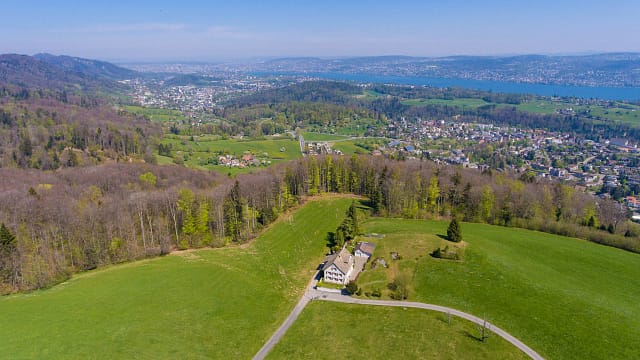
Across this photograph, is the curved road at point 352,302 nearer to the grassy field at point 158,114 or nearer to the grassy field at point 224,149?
the grassy field at point 224,149

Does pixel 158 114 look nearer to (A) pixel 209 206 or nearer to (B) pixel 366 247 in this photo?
(A) pixel 209 206

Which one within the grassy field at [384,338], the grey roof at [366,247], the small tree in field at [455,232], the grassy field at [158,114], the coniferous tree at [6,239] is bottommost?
the grassy field at [384,338]

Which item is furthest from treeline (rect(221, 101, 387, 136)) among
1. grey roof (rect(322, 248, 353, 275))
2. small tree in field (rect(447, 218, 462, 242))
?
grey roof (rect(322, 248, 353, 275))

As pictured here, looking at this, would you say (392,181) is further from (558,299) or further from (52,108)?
(52,108)

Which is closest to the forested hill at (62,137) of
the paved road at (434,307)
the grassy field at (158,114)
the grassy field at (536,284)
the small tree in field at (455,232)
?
the grassy field at (158,114)

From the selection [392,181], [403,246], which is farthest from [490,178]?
[403,246]

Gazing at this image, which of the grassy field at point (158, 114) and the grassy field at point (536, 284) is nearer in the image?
the grassy field at point (536, 284)

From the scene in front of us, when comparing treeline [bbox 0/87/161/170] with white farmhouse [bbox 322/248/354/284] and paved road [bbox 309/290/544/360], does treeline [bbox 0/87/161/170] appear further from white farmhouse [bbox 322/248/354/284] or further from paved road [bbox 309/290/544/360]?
paved road [bbox 309/290/544/360]
